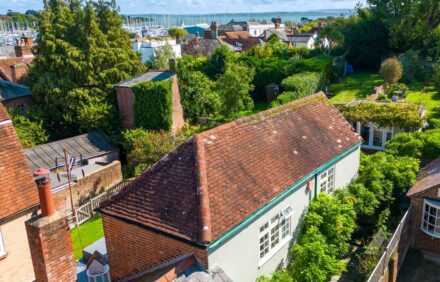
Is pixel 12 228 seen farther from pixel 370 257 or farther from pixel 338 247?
pixel 370 257

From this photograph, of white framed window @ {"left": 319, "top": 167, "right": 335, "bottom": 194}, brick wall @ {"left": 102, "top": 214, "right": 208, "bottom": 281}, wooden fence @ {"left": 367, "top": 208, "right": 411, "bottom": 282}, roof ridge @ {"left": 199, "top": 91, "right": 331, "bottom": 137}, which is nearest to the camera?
brick wall @ {"left": 102, "top": 214, "right": 208, "bottom": 281}

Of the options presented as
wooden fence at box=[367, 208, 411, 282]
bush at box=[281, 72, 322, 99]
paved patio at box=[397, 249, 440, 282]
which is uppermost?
bush at box=[281, 72, 322, 99]

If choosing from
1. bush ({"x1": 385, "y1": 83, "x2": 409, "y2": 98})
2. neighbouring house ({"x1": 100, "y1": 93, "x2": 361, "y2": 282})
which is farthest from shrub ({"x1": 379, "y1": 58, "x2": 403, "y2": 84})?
neighbouring house ({"x1": 100, "y1": 93, "x2": 361, "y2": 282})

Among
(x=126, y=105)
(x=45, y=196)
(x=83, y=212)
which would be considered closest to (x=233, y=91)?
(x=126, y=105)

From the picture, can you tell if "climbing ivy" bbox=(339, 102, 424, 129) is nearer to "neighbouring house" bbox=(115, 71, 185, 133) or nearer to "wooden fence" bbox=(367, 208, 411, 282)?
"wooden fence" bbox=(367, 208, 411, 282)

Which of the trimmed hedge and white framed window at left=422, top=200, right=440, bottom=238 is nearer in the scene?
white framed window at left=422, top=200, right=440, bottom=238

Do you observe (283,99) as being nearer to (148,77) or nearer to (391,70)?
(148,77)

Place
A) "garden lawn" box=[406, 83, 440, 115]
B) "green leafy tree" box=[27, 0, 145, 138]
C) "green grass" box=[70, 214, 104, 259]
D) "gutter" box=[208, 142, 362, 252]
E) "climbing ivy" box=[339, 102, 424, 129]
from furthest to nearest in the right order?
1. "garden lawn" box=[406, 83, 440, 115]
2. "green leafy tree" box=[27, 0, 145, 138]
3. "climbing ivy" box=[339, 102, 424, 129]
4. "green grass" box=[70, 214, 104, 259]
5. "gutter" box=[208, 142, 362, 252]

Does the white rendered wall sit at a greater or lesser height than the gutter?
lesser
